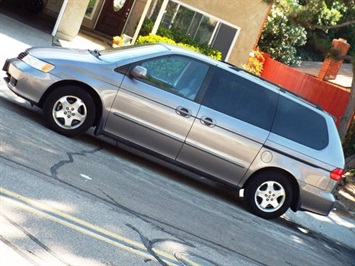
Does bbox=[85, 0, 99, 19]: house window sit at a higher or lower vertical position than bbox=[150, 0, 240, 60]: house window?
lower

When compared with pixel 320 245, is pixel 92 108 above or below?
above

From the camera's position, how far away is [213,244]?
24.7ft

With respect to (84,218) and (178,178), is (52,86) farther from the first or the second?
(84,218)

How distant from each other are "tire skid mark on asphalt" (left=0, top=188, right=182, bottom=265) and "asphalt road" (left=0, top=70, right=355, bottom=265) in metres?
0.01

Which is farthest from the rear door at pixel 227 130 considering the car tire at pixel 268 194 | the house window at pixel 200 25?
the house window at pixel 200 25

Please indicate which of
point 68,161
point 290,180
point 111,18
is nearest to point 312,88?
point 111,18

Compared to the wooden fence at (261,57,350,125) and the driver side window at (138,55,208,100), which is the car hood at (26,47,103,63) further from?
the wooden fence at (261,57,350,125)

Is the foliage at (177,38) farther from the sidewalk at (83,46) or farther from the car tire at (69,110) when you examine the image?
the car tire at (69,110)

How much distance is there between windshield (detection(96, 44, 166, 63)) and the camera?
9.36 meters

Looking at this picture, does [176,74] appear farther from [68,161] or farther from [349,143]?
[349,143]

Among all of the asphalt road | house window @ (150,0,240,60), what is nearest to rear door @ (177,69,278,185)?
Answer: the asphalt road

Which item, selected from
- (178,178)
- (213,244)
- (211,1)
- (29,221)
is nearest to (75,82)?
(178,178)

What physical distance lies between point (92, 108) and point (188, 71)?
1.42m

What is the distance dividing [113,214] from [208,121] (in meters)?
2.74
